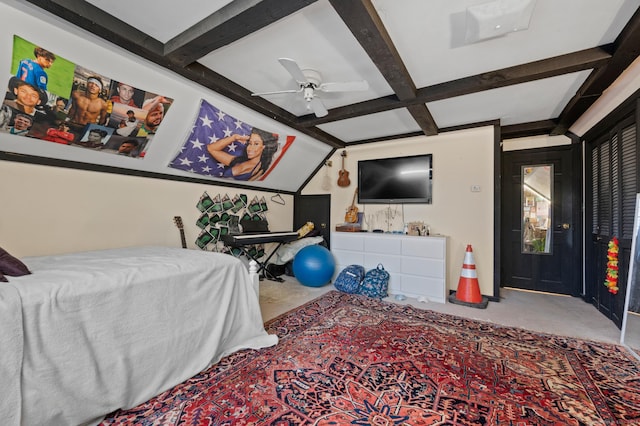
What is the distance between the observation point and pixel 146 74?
2344 mm

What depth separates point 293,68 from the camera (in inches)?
81.6

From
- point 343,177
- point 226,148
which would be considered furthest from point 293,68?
point 343,177

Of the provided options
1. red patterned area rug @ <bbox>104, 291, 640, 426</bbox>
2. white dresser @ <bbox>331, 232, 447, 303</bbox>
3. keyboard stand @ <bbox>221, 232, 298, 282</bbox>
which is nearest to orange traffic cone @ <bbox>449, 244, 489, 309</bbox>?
white dresser @ <bbox>331, 232, 447, 303</bbox>

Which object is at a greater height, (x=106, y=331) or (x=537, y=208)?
(x=537, y=208)

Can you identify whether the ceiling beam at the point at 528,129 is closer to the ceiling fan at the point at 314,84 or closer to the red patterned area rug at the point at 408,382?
the red patterned area rug at the point at 408,382

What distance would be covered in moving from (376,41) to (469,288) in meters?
3.05

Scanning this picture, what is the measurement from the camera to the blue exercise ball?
401 centimetres

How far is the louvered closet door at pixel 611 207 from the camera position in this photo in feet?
8.67

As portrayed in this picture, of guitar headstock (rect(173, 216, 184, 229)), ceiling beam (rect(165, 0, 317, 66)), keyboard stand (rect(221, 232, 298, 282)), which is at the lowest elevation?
keyboard stand (rect(221, 232, 298, 282))

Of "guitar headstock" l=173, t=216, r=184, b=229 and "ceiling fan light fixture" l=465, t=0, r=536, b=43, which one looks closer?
"ceiling fan light fixture" l=465, t=0, r=536, b=43

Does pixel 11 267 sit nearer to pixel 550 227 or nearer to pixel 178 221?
pixel 178 221

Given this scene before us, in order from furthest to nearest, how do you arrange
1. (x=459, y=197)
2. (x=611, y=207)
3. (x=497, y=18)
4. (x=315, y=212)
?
1. (x=315, y=212)
2. (x=459, y=197)
3. (x=611, y=207)
4. (x=497, y=18)

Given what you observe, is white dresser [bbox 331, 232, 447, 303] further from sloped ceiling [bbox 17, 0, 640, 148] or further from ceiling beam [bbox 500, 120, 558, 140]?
ceiling beam [bbox 500, 120, 558, 140]

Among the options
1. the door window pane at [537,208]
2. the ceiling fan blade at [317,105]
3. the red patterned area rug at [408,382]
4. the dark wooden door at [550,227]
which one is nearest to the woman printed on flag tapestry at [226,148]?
the ceiling fan blade at [317,105]
